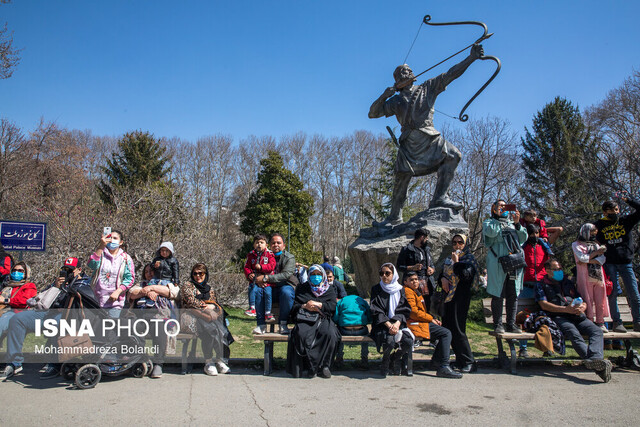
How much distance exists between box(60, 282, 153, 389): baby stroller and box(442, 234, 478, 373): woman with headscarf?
3505 millimetres

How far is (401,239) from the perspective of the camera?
872 cm

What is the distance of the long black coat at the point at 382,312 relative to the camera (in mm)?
4996

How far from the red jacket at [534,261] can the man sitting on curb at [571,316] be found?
0.28ft

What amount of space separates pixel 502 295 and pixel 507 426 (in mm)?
2279

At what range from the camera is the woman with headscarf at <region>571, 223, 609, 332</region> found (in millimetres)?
5473

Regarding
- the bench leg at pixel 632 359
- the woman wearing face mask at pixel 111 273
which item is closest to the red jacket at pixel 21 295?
the woman wearing face mask at pixel 111 273

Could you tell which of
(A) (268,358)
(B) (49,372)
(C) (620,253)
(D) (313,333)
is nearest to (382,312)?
(D) (313,333)

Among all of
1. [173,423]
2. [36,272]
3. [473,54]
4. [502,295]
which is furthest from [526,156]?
[173,423]

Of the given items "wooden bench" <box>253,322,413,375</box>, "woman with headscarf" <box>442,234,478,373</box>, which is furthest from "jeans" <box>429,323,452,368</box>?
"wooden bench" <box>253,322,413,375</box>

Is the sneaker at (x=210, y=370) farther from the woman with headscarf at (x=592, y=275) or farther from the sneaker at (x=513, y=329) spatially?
the woman with headscarf at (x=592, y=275)

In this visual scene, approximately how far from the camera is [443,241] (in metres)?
8.52

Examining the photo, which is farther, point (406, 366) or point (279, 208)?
point (279, 208)

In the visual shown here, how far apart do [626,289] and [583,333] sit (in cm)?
93

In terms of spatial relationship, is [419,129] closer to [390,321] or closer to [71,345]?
[390,321]
